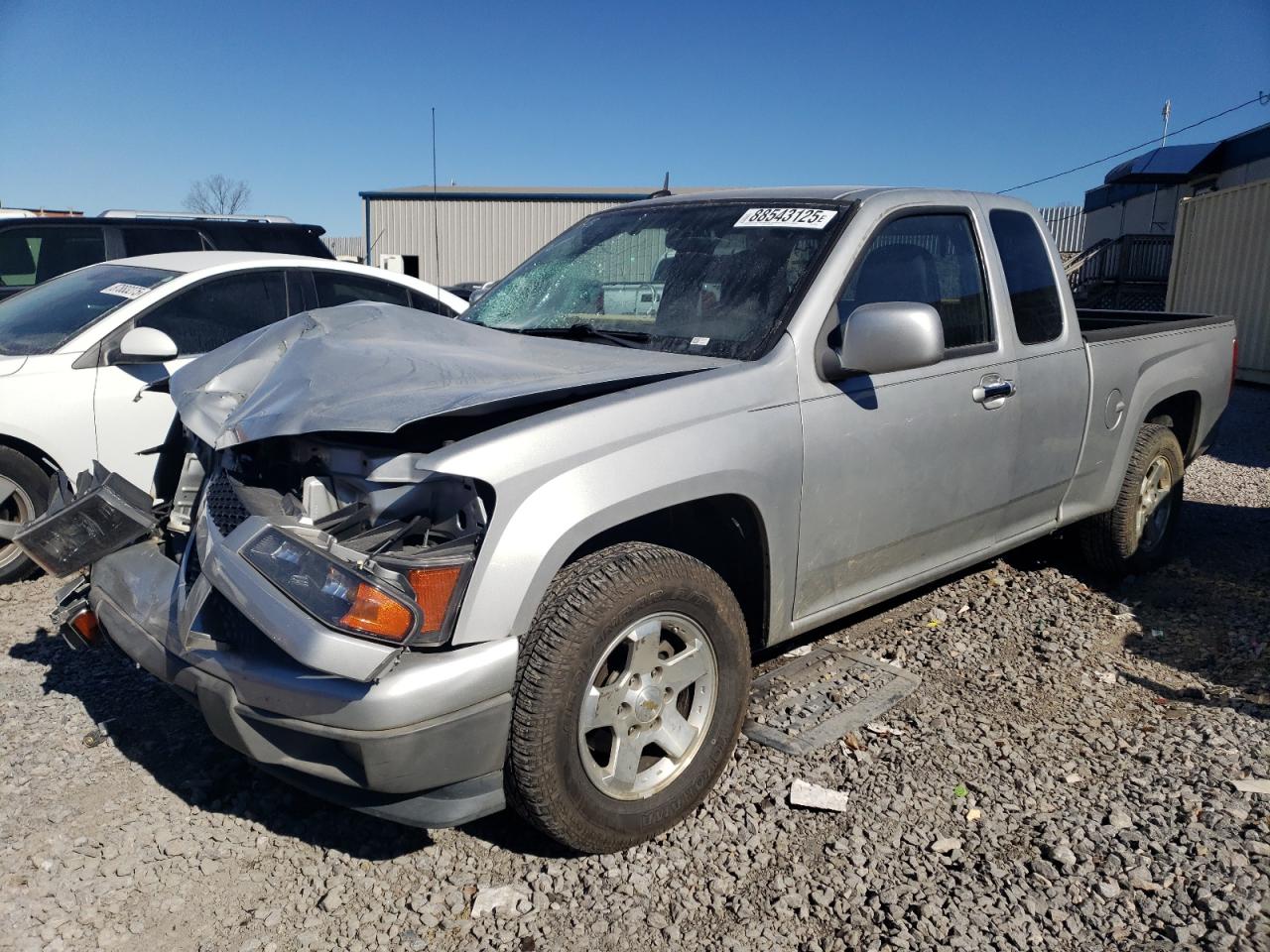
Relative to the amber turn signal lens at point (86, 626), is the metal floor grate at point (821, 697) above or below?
below

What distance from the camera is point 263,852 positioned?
2.85 m

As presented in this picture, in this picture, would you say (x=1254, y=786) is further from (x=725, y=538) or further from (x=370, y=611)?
(x=370, y=611)

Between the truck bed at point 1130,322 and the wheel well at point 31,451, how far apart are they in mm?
4979

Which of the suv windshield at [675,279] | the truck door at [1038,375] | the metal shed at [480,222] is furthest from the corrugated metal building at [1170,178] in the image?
the suv windshield at [675,279]

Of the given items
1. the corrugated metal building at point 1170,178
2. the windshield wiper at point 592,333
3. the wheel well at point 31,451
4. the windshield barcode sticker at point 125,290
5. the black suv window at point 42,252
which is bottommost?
the wheel well at point 31,451

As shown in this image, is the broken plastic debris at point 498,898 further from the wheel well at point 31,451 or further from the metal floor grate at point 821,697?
the wheel well at point 31,451

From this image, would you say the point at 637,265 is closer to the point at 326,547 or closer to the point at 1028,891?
the point at 326,547

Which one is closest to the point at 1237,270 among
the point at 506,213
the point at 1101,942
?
the point at 1101,942

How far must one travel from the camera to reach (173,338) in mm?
5320

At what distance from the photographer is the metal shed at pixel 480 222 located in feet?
98.3

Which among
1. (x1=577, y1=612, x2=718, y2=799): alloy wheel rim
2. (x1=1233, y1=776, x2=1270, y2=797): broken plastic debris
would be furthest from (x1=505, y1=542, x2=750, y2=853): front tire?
(x1=1233, y1=776, x2=1270, y2=797): broken plastic debris

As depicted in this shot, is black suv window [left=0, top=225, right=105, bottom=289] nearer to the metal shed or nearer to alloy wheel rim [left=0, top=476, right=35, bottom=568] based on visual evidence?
alloy wheel rim [left=0, top=476, right=35, bottom=568]

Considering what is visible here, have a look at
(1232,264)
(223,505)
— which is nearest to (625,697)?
(223,505)

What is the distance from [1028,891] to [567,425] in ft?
5.84
